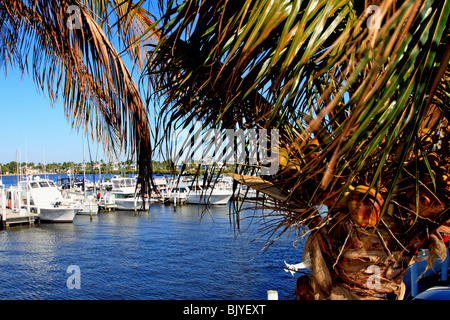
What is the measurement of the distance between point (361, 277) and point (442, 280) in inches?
303

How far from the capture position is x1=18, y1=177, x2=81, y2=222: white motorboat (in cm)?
3600

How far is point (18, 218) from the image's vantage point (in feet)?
112

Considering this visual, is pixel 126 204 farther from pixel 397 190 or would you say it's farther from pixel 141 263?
pixel 397 190

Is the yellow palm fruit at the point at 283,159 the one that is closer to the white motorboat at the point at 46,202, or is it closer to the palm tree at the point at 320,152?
the palm tree at the point at 320,152

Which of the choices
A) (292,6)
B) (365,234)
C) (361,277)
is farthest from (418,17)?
(361,277)

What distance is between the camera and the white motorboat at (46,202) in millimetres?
36000

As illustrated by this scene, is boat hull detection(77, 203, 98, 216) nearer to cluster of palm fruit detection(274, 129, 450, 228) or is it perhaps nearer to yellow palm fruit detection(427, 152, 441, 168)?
cluster of palm fruit detection(274, 129, 450, 228)

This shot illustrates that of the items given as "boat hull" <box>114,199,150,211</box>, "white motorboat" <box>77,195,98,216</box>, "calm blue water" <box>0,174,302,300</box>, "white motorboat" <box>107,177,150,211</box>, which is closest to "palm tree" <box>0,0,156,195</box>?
"calm blue water" <box>0,174,302,300</box>

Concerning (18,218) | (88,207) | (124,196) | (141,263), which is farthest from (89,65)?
(124,196)

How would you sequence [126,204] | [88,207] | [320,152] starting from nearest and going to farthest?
[320,152], [88,207], [126,204]

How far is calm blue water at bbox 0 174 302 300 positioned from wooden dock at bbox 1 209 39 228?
1053 mm

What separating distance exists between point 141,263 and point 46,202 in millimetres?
20271

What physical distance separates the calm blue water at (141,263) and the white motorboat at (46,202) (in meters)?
1.72

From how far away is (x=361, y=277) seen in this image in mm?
2477
